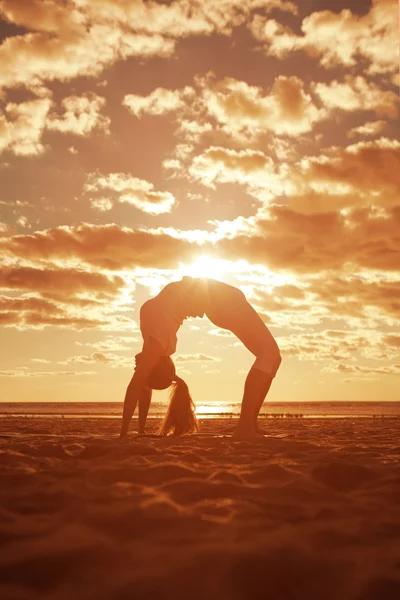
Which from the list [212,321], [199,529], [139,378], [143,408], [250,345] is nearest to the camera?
[199,529]

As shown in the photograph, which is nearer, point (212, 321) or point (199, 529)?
point (199, 529)

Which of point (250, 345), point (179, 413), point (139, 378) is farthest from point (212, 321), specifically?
point (179, 413)

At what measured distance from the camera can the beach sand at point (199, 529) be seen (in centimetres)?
182

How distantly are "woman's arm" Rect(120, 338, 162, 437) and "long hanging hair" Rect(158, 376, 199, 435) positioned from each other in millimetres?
853

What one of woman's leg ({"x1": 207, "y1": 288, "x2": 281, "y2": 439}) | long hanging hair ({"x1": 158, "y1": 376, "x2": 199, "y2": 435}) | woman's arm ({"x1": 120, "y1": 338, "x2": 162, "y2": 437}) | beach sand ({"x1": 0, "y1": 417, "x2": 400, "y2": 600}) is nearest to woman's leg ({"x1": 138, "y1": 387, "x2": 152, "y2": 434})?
long hanging hair ({"x1": 158, "y1": 376, "x2": 199, "y2": 435})

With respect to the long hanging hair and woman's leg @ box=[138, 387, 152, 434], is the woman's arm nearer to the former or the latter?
woman's leg @ box=[138, 387, 152, 434]

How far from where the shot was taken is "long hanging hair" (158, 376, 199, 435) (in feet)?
23.2

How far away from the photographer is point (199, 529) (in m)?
2.39

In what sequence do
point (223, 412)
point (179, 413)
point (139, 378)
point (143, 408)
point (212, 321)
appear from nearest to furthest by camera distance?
1. point (139, 378)
2. point (212, 321)
3. point (143, 408)
4. point (179, 413)
5. point (223, 412)

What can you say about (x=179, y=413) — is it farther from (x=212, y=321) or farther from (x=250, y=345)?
(x=250, y=345)

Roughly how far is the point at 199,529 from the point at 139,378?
12.6 feet

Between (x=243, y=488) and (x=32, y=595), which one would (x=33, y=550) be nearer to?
A: (x=32, y=595)

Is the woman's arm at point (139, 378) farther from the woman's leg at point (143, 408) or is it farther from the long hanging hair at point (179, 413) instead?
the long hanging hair at point (179, 413)

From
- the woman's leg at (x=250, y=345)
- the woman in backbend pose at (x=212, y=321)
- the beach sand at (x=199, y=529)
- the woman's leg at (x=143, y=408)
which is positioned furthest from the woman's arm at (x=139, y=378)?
the beach sand at (x=199, y=529)
